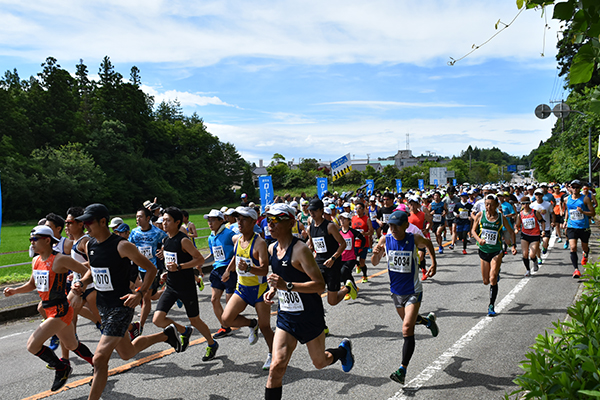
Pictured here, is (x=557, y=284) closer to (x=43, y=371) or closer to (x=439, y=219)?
(x=439, y=219)

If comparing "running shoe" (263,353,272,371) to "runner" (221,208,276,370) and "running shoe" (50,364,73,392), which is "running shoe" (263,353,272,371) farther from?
"running shoe" (50,364,73,392)

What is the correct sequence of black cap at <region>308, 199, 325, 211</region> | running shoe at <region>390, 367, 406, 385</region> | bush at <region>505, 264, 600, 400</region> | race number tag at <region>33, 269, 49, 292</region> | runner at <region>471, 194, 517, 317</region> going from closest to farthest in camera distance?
bush at <region>505, 264, 600, 400</region>
running shoe at <region>390, 367, 406, 385</region>
race number tag at <region>33, 269, 49, 292</region>
black cap at <region>308, 199, 325, 211</region>
runner at <region>471, 194, 517, 317</region>

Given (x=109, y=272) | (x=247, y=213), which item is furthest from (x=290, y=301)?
(x=109, y=272)

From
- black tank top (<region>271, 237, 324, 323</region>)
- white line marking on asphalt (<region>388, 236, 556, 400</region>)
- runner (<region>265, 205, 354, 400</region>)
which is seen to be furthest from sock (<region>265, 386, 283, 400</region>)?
white line marking on asphalt (<region>388, 236, 556, 400</region>)

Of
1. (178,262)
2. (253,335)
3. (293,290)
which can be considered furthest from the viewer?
(253,335)

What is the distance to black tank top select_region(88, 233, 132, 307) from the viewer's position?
4500mm

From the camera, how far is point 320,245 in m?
7.32

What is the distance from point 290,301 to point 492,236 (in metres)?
4.98

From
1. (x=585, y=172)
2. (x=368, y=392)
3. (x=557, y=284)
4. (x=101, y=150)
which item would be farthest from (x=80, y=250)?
(x=101, y=150)

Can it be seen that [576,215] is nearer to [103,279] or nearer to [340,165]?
[103,279]

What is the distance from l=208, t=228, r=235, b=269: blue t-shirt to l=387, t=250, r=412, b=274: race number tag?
255cm

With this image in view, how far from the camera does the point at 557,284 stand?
938 cm

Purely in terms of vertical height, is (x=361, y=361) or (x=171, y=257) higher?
(x=171, y=257)

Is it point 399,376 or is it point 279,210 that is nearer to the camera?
point 279,210
